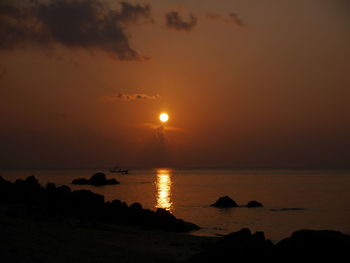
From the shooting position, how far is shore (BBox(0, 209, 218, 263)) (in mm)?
15547

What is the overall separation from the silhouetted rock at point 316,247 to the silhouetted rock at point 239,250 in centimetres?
77

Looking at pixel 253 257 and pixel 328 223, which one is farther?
pixel 328 223

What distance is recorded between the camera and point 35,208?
27625 millimetres

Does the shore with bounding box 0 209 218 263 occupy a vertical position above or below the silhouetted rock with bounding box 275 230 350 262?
below

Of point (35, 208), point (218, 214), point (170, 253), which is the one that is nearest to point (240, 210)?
point (218, 214)

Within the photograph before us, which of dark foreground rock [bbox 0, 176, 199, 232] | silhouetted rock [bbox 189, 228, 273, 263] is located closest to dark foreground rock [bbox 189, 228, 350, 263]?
silhouetted rock [bbox 189, 228, 273, 263]

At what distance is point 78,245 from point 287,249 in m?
9.67

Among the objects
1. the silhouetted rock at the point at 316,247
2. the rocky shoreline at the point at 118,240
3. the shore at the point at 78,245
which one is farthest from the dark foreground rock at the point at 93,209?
the silhouetted rock at the point at 316,247

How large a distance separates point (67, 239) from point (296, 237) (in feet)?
37.4

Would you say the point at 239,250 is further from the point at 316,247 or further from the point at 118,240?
the point at 118,240

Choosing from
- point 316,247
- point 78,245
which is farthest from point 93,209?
point 316,247

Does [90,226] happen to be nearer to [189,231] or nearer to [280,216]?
[189,231]

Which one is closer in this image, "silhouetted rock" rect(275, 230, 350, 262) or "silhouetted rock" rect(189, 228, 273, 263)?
"silhouetted rock" rect(275, 230, 350, 262)

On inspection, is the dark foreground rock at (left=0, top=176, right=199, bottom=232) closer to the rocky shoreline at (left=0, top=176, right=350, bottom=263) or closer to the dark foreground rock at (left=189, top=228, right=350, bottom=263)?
the rocky shoreline at (left=0, top=176, right=350, bottom=263)
